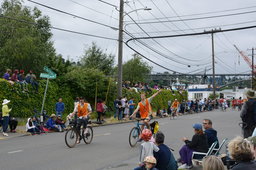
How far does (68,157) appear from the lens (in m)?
10.5

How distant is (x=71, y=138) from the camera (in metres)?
12.8

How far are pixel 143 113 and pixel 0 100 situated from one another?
963 centimetres

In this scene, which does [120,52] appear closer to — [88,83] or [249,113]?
[88,83]

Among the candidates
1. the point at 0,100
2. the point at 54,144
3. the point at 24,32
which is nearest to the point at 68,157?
the point at 54,144

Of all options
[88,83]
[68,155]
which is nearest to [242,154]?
[68,155]

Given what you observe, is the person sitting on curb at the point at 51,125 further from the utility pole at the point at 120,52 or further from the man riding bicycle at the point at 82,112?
the utility pole at the point at 120,52

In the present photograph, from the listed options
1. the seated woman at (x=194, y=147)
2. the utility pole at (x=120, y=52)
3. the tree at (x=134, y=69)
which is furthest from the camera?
the tree at (x=134, y=69)

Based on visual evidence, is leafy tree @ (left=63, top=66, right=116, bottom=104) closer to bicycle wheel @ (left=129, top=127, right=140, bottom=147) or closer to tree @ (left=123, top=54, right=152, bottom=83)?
bicycle wheel @ (left=129, top=127, right=140, bottom=147)

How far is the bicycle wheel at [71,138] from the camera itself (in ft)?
41.0

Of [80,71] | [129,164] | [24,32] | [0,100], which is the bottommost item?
[129,164]

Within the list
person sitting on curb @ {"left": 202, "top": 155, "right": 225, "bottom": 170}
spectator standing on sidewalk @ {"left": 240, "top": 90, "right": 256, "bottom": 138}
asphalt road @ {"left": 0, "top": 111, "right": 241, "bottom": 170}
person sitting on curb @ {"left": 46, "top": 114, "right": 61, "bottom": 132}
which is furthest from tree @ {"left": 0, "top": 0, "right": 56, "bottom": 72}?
Result: person sitting on curb @ {"left": 202, "top": 155, "right": 225, "bottom": 170}

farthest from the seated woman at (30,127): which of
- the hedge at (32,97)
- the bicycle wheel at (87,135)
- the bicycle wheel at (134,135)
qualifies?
the bicycle wheel at (134,135)

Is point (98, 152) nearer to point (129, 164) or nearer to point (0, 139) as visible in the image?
point (129, 164)

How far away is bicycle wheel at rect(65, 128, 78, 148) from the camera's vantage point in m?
12.5
